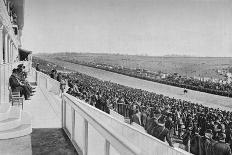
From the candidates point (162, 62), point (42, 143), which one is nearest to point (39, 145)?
point (42, 143)

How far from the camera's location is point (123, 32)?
251 ft

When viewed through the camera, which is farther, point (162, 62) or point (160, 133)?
point (162, 62)

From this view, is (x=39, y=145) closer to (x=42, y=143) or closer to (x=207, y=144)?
(x=42, y=143)

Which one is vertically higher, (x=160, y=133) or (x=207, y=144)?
(x=160, y=133)

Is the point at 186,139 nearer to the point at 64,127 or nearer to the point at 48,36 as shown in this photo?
the point at 64,127

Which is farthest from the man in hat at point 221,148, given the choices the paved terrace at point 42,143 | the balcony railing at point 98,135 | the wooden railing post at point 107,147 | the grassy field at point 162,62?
the grassy field at point 162,62

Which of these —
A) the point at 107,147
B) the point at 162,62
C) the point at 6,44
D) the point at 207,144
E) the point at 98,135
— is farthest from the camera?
the point at 162,62

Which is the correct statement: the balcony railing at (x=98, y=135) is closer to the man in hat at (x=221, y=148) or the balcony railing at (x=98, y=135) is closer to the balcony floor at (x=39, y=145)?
the balcony floor at (x=39, y=145)

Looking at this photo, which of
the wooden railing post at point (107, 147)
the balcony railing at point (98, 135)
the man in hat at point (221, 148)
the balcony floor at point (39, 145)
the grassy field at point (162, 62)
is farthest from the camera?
the grassy field at point (162, 62)

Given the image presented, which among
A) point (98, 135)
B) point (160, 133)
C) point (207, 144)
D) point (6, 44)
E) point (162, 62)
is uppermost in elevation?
point (6, 44)

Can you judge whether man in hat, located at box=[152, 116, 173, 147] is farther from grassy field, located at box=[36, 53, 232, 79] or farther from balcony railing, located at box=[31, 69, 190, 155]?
grassy field, located at box=[36, 53, 232, 79]

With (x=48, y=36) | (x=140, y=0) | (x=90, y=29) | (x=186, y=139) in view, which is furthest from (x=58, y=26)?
(x=186, y=139)

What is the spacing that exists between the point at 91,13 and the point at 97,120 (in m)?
64.7

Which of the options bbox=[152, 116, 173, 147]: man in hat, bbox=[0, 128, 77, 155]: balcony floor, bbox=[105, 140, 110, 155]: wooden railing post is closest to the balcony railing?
bbox=[105, 140, 110, 155]: wooden railing post
